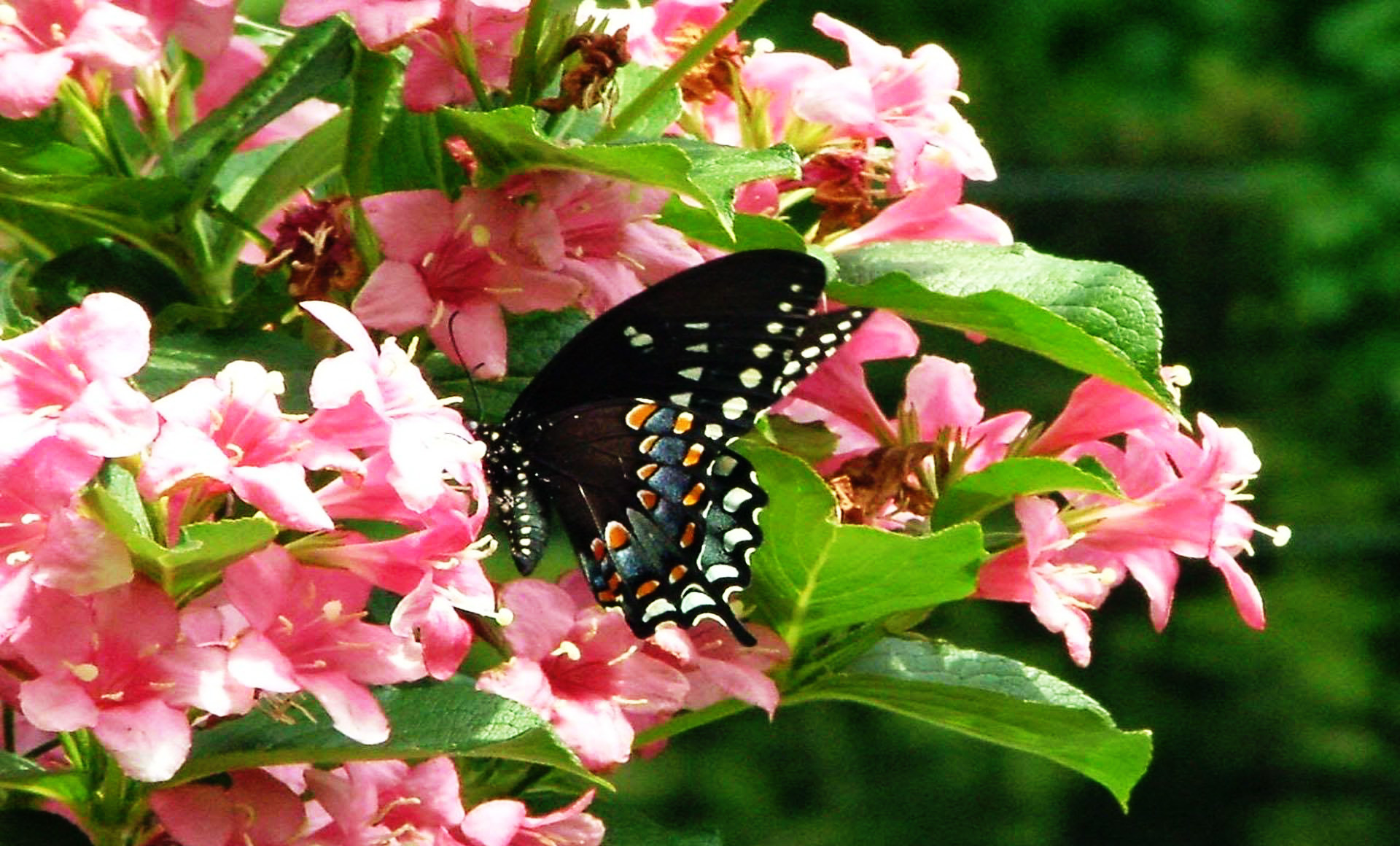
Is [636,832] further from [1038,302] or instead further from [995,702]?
[1038,302]

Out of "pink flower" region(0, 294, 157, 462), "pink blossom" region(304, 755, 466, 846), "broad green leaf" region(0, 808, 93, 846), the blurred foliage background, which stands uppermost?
"pink flower" region(0, 294, 157, 462)

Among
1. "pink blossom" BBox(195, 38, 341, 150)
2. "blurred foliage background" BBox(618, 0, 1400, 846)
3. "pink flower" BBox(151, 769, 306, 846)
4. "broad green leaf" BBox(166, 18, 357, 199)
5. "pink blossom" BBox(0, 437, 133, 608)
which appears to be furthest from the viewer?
"blurred foliage background" BBox(618, 0, 1400, 846)

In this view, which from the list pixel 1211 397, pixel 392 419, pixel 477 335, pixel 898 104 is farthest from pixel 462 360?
pixel 1211 397

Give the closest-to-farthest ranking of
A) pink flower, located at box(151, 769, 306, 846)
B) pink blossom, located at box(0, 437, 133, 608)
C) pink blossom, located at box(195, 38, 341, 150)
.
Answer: pink blossom, located at box(0, 437, 133, 608) < pink flower, located at box(151, 769, 306, 846) < pink blossom, located at box(195, 38, 341, 150)

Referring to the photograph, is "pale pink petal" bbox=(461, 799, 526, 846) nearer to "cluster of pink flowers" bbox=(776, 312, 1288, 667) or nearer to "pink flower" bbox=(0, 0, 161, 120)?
"cluster of pink flowers" bbox=(776, 312, 1288, 667)

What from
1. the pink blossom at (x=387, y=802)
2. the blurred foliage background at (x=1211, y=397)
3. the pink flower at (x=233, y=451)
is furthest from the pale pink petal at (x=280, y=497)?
the blurred foliage background at (x=1211, y=397)

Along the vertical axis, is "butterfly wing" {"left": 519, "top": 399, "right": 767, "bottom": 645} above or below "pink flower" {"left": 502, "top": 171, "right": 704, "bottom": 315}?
below

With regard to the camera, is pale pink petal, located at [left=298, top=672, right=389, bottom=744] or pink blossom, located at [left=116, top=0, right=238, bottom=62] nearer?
pale pink petal, located at [left=298, top=672, right=389, bottom=744]

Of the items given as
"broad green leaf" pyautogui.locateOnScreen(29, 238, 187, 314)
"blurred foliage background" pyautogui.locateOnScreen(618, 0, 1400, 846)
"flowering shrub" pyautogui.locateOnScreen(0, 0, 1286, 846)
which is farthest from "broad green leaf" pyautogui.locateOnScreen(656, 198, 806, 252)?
"blurred foliage background" pyautogui.locateOnScreen(618, 0, 1400, 846)

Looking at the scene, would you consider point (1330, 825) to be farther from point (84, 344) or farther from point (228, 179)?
point (84, 344)
